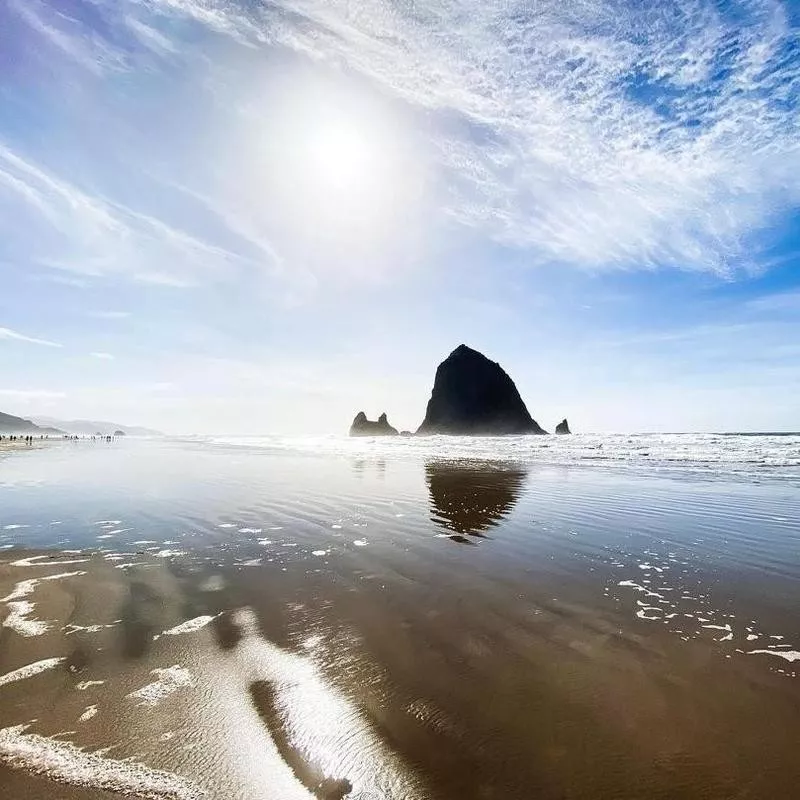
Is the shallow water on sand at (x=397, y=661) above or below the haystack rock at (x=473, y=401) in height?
below

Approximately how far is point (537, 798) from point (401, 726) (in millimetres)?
1148

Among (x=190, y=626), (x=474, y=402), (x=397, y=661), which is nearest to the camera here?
(x=397, y=661)

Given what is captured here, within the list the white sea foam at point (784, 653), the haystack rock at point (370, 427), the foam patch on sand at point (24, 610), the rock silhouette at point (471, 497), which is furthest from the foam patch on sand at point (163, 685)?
the haystack rock at point (370, 427)

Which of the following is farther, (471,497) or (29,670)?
(471,497)

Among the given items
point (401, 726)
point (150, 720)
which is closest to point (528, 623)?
point (401, 726)

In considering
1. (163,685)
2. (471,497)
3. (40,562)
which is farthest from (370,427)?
(163,685)

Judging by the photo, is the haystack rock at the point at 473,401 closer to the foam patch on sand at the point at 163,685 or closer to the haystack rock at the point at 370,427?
the haystack rock at the point at 370,427

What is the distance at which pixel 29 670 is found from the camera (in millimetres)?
4520

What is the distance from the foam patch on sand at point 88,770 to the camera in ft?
9.96

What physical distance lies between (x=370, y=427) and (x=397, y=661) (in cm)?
18463

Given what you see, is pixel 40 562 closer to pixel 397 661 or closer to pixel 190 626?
pixel 190 626

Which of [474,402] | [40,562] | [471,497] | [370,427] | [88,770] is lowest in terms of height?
[88,770]

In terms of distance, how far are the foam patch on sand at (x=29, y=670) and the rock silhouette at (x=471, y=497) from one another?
727 cm

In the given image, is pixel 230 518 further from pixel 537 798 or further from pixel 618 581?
pixel 537 798
